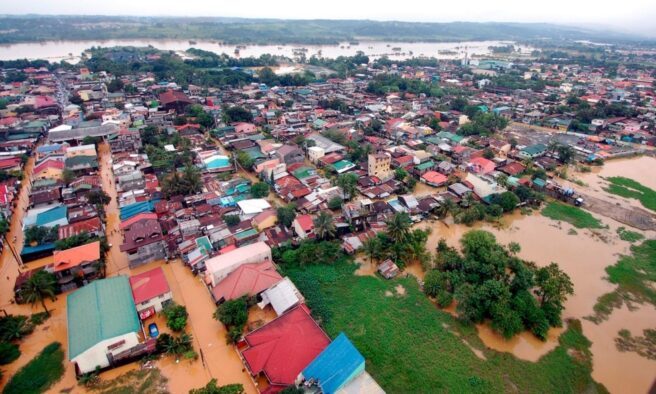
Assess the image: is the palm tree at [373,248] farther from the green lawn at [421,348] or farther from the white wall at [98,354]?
the white wall at [98,354]

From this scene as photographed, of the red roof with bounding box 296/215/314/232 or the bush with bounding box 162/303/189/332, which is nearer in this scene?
the bush with bounding box 162/303/189/332

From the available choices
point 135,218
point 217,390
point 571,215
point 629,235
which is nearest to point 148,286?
point 217,390

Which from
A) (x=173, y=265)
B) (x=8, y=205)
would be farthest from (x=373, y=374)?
(x=8, y=205)

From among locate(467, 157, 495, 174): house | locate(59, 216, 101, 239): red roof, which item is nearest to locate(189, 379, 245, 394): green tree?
locate(59, 216, 101, 239): red roof

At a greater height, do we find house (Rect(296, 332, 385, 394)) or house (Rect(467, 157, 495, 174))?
house (Rect(467, 157, 495, 174))

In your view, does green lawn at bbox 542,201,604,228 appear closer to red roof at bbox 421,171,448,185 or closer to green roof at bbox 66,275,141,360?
red roof at bbox 421,171,448,185

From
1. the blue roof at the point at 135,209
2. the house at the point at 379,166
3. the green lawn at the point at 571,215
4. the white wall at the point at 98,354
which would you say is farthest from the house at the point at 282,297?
the green lawn at the point at 571,215
